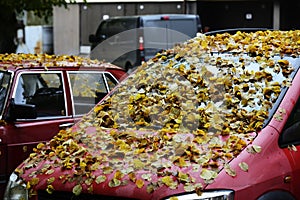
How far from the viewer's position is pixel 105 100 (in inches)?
255

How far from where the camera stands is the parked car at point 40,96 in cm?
757

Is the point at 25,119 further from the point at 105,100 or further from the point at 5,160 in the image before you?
the point at 105,100

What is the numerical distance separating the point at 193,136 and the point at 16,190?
1.35 metres

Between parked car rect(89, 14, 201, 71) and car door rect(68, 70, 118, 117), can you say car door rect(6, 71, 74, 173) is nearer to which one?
car door rect(68, 70, 118, 117)

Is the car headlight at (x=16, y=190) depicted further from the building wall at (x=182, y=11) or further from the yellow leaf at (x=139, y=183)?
the building wall at (x=182, y=11)

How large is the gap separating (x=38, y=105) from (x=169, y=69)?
2.20m

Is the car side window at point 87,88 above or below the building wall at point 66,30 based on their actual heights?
above

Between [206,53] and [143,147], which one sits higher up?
[206,53]

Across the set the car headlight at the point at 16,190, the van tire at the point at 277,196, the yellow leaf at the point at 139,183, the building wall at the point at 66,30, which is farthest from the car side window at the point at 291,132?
the building wall at the point at 66,30

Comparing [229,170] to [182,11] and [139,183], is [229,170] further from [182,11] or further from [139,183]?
[182,11]

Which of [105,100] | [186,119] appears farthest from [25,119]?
[186,119]

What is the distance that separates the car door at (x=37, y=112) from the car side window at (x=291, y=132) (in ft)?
9.44

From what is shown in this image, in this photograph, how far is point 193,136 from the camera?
524cm

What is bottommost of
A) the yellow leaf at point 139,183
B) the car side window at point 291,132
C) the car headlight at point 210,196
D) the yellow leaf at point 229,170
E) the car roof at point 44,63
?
the car headlight at point 210,196
